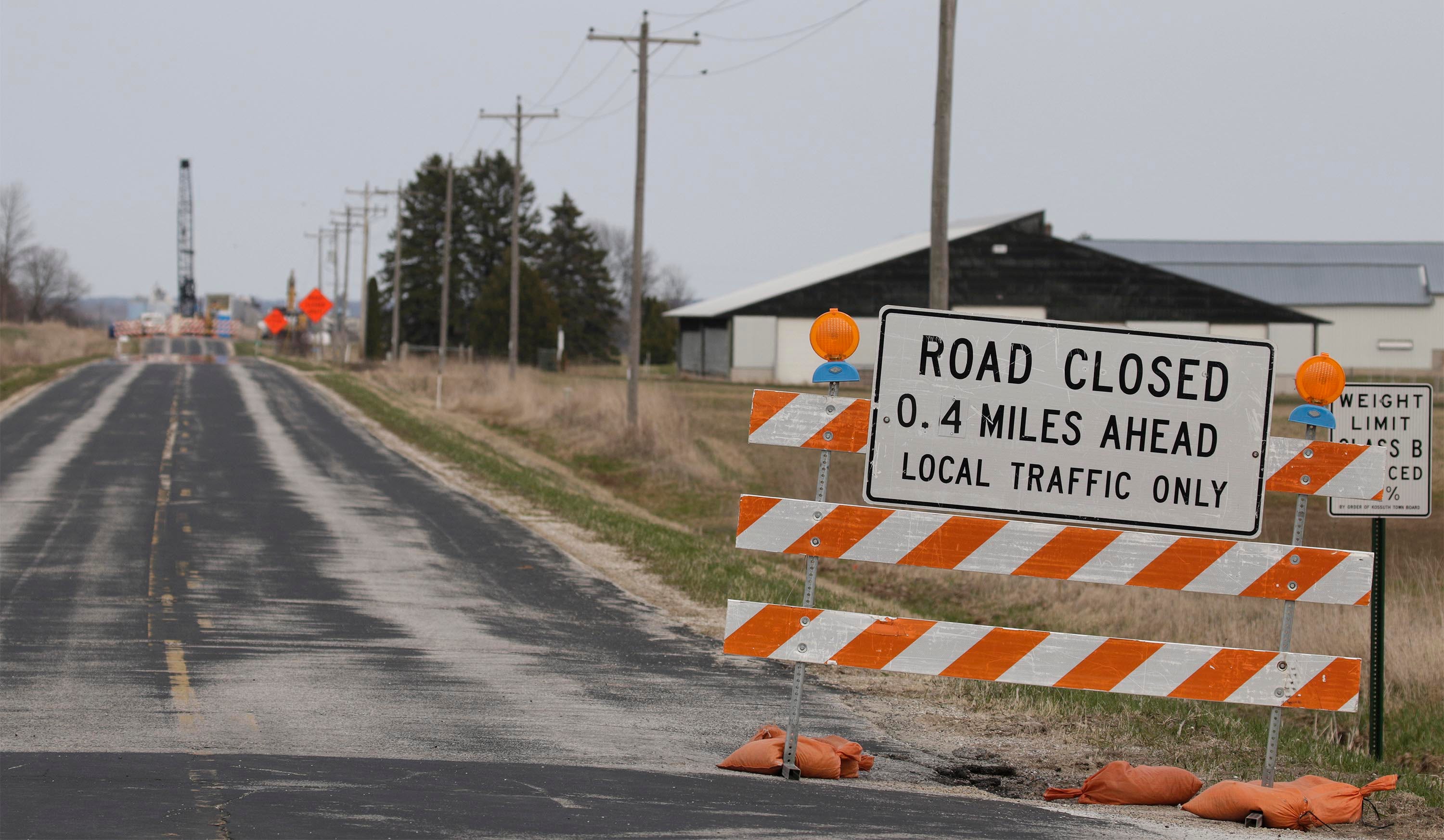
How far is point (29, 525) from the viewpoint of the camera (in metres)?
16.9

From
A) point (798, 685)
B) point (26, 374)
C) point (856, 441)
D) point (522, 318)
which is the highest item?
point (522, 318)

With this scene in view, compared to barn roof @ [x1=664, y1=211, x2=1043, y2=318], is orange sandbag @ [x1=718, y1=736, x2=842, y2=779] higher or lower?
lower

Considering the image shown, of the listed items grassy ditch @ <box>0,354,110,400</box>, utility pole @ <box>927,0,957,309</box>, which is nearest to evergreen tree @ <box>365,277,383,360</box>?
grassy ditch @ <box>0,354,110,400</box>

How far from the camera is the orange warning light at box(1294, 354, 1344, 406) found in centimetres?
636

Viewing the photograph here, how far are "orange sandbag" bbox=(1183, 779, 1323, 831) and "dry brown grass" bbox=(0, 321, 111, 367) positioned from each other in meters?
50.5

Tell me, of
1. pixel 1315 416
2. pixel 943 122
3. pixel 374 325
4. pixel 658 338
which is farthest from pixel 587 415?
pixel 658 338

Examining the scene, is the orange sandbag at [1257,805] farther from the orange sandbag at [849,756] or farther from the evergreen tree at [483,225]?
the evergreen tree at [483,225]

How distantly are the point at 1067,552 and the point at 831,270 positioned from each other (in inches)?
2512

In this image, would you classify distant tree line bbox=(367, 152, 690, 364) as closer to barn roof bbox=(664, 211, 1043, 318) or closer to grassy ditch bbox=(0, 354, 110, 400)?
barn roof bbox=(664, 211, 1043, 318)

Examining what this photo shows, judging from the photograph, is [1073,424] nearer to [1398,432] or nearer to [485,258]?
[1398,432]

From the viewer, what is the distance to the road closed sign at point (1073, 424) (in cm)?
655

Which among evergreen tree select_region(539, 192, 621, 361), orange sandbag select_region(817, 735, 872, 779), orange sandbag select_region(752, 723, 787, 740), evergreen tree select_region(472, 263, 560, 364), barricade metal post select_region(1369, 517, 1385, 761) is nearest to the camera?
orange sandbag select_region(817, 735, 872, 779)

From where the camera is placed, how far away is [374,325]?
8119 centimetres

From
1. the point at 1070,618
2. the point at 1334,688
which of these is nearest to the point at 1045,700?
the point at 1334,688
